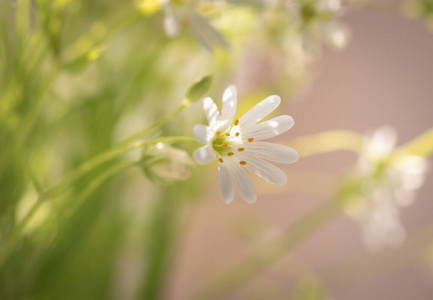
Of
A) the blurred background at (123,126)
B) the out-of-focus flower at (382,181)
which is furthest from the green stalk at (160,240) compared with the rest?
the out-of-focus flower at (382,181)

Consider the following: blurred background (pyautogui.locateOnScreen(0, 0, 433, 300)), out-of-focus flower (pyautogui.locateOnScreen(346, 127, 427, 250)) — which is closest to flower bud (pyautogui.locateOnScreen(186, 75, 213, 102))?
blurred background (pyautogui.locateOnScreen(0, 0, 433, 300))

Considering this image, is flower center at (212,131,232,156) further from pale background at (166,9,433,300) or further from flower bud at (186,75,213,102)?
pale background at (166,9,433,300)

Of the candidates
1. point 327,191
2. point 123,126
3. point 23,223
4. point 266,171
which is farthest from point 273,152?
point 327,191

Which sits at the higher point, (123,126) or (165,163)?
(123,126)

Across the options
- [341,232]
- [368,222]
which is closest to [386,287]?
[341,232]

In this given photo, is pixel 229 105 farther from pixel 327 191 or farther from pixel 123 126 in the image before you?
pixel 327 191

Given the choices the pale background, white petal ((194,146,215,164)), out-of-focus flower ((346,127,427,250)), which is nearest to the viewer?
white petal ((194,146,215,164))

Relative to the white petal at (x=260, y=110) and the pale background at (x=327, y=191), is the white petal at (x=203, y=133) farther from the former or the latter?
the pale background at (x=327, y=191)
